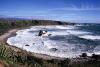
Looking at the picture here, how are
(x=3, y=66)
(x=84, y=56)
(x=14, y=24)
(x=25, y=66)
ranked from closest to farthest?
(x=3, y=66), (x=25, y=66), (x=84, y=56), (x=14, y=24)

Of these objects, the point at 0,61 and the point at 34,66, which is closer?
the point at 0,61

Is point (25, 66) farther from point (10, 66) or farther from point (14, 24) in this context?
point (14, 24)

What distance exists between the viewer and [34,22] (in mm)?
137000

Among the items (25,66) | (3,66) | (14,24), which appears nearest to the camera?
(3,66)

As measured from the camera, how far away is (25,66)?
31.4 ft

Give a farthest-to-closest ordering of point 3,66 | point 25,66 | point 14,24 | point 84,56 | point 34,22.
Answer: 1. point 34,22
2. point 14,24
3. point 84,56
4. point 25,66
5. point 3,66

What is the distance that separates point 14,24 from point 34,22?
2885 cm

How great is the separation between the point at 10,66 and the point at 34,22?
12873 centimetres

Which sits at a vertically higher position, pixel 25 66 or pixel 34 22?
pixel 25 66

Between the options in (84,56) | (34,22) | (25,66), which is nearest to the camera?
(25,66)

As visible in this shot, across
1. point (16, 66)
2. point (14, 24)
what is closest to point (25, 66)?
point (16, 66)

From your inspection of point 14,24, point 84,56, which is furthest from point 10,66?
point 14,24

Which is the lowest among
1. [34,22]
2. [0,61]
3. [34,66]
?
[34,22]

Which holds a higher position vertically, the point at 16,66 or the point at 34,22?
the point at 16,66
